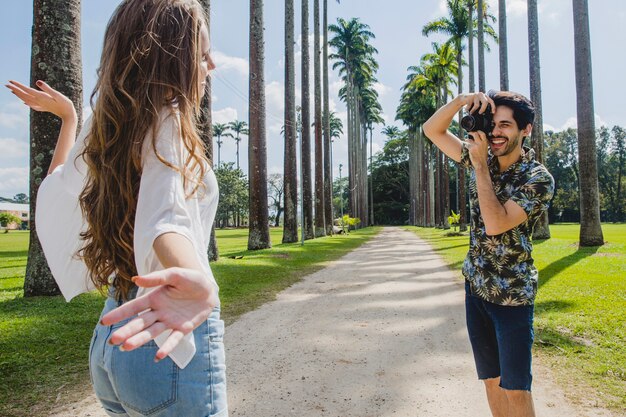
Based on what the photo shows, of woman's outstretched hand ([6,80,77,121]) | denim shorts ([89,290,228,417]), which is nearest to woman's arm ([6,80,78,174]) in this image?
woman's outstretched hand ([6,80,77,121])

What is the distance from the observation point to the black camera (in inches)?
97.2

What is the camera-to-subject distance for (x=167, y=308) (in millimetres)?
1017

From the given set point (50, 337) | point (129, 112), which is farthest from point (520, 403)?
point (50, 337)

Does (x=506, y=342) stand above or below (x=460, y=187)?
below

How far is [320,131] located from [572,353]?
2878cm

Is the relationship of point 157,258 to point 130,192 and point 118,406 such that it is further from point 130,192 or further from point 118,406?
point 118,406

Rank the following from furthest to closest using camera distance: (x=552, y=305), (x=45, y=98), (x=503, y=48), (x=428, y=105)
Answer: (x=428, y=105) → (x=503, y=48) → (x=552, y=305) → (x=45, y=98)

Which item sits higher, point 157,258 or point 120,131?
point 120,131

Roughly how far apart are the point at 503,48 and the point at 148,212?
23.7 meters

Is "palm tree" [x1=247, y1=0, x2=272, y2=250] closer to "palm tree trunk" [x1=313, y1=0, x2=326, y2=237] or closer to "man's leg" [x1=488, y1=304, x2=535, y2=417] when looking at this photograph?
"palm tree trunk" [x1=313, y1=0, x2=326, y2=237]

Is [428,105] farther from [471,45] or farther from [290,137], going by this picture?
[290,137]

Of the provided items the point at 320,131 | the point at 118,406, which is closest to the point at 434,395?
the point at 118,406

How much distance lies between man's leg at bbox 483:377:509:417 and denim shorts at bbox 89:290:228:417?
1889mm

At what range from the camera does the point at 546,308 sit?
23.3 ft
